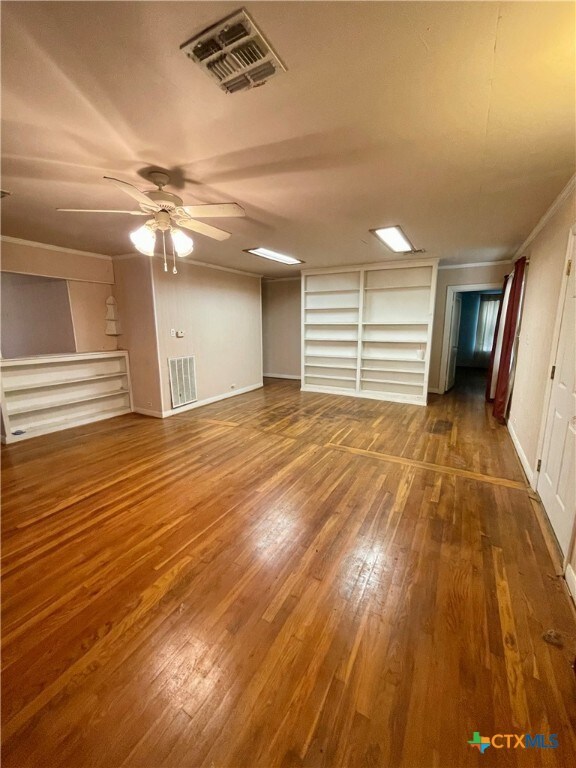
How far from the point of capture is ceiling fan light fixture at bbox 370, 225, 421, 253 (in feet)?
11.6

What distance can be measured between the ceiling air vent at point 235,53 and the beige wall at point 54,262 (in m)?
3.99

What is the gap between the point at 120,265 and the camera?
15.6 feet

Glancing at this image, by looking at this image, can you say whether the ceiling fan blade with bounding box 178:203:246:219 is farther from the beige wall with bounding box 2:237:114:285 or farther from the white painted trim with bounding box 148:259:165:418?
the beige wall with bounding box 2:237:114:285

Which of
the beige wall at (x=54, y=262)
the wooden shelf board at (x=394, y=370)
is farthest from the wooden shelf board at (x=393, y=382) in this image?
the beige wall at (x=54, y=262)

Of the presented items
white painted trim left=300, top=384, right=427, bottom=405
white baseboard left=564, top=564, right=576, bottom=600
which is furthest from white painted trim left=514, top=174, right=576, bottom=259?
white painted trim left=300, top=384, right=427, bottom=405

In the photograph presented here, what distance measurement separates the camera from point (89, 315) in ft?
15.3

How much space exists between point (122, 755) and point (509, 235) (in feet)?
17.4

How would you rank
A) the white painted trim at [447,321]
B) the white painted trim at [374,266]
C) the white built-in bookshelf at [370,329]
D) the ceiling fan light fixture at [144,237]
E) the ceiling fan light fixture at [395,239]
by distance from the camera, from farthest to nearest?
the white painted trim at [447,321] < the white built-in bookshelf at [370,329] < the white painted trim at [374,266] < the ceiling fan light fixture at [395,239] < the ceiling fan light fixture at [144,237]

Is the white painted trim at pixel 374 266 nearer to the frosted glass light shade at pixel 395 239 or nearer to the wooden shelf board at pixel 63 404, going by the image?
the frosted glass light shade at pixel 395 239

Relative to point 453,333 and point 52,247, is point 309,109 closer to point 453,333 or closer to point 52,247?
point 52,247

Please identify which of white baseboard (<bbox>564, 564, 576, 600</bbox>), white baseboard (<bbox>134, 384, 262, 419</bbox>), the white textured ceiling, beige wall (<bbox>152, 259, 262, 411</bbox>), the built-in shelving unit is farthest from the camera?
white baseboard (<bbox>134, 384, 262, 419</bbox>)

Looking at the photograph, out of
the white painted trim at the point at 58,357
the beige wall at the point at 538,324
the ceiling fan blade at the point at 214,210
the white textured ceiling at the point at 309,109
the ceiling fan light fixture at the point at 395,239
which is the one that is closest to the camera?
the white textured ceiling at the point at 309,109

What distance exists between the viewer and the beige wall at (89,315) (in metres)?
4.51

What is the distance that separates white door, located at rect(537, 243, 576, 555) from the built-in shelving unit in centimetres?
547
